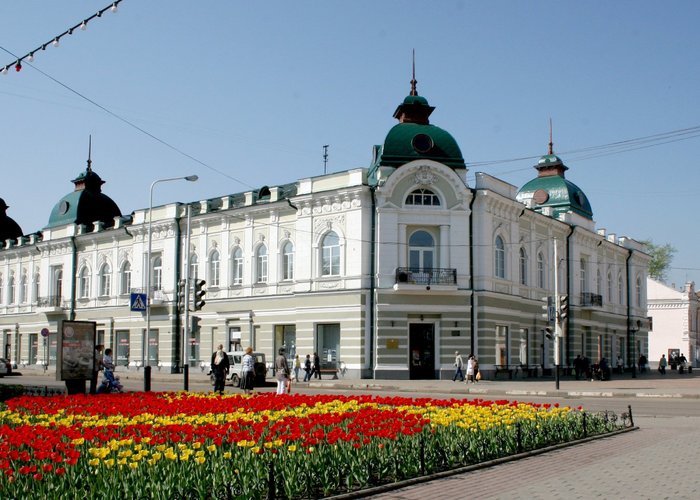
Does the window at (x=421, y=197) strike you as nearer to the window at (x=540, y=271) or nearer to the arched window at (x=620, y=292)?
the window at (x=540, y=271)

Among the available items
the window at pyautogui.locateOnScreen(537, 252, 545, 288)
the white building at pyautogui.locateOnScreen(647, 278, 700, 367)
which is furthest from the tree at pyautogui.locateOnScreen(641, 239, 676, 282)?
the window at pyautogui.locateOnScreen(537, 252, 545, 288)

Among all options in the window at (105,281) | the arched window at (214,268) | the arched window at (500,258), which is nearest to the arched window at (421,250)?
the arched window at (500,258)

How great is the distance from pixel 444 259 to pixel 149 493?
33.0m

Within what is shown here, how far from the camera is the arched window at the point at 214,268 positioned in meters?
47.9

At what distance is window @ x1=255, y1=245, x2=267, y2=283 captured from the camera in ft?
149

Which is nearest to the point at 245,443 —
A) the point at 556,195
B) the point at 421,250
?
the point at 421,250

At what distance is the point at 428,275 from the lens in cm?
3969

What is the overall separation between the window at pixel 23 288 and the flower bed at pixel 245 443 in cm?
4826

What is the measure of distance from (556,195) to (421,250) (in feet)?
57.6

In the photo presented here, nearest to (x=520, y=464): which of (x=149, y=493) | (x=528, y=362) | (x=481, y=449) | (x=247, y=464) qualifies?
(x=481, y=449)

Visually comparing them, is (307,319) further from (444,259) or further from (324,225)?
(444,259)

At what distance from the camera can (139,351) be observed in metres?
51.4

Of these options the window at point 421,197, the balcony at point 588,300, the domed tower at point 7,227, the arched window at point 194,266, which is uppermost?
the domed tower at point 7,227

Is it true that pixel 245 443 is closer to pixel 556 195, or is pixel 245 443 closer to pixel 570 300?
pixel 570 300
